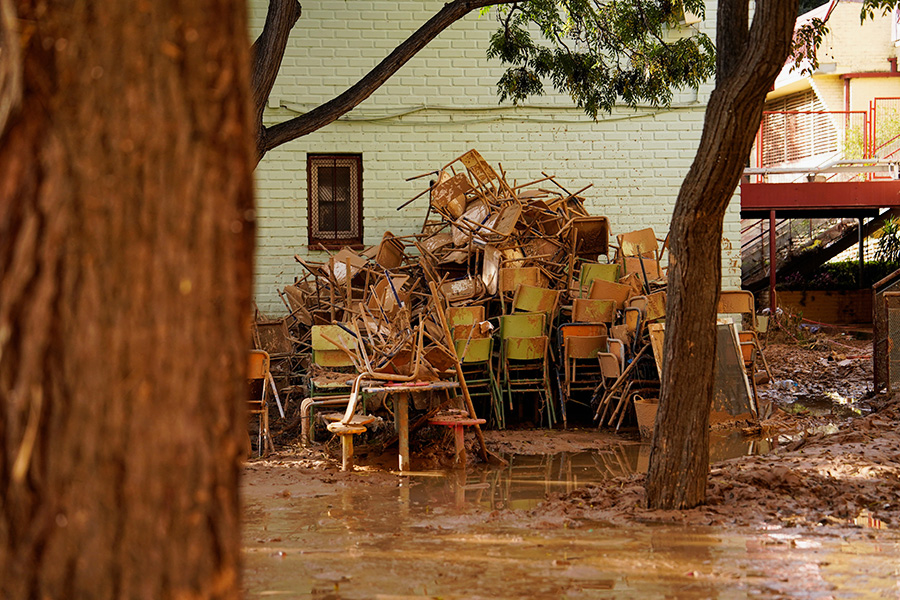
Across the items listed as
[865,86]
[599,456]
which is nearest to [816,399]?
[599,456]

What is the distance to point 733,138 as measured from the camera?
5375 millimetres

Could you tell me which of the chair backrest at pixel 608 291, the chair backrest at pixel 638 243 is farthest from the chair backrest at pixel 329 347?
the chair backrest at pixel 638 243

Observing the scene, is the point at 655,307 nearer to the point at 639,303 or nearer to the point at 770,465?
the point at 639,303

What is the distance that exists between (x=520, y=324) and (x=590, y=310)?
91 cm

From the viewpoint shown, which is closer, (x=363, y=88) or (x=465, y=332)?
(x=363, y=88)

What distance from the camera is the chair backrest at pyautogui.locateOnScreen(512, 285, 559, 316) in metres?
9.95

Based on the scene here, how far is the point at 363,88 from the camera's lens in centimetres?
859

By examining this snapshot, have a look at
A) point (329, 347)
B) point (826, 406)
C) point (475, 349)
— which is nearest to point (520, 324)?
point (475, 349)

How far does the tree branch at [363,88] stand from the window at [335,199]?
4.64 m

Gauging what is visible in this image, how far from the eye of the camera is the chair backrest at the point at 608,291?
33.5 feet

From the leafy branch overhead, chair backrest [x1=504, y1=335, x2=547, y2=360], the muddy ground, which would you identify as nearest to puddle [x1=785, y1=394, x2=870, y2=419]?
the muddy ground

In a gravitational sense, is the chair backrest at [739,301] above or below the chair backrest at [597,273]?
below

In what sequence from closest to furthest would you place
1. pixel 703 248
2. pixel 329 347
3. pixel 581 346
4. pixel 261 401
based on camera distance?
pixel 703 248
pixel 261 401
pixel 329 347
pixel 581 346

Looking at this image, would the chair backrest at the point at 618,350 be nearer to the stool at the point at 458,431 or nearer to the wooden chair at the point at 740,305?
the wooden chair at the point at 740,305
